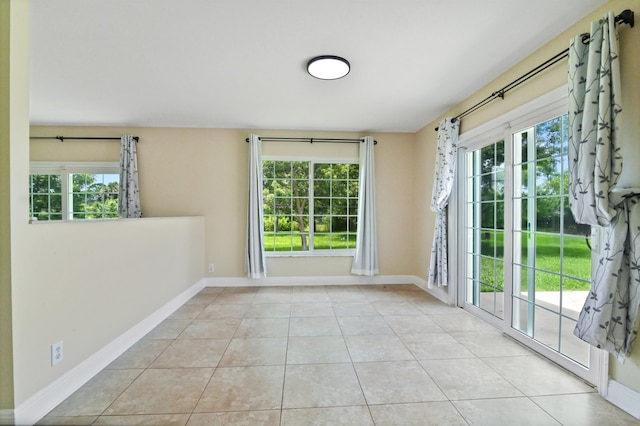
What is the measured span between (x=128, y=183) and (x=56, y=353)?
289 cm

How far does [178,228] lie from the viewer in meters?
3.49

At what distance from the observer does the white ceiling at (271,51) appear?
182cm

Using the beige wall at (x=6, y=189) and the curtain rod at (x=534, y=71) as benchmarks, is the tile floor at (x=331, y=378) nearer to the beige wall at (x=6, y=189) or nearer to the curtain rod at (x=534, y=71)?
the beige wall at (x=6, y=189)

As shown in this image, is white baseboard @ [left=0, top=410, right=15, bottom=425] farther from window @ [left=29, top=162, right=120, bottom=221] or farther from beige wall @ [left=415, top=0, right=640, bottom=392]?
beige wall @ [left=415, top=0, right=640, bottom=392]

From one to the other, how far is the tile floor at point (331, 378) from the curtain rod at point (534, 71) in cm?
229

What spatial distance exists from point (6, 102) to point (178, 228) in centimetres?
217

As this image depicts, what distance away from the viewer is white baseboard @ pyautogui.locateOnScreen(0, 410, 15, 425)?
4.75 feet

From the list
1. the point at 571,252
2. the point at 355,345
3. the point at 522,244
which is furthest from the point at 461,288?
the point at 355,345

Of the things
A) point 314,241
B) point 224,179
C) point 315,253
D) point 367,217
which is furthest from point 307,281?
point 224,179

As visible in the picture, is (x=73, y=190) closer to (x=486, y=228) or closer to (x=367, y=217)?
(x=367, y=217)

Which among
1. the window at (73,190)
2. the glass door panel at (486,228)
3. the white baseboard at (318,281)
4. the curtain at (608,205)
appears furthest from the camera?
the white baseboard at (318,281)

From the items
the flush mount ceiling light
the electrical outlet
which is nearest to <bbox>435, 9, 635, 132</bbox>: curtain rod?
the flush mount ceiling light

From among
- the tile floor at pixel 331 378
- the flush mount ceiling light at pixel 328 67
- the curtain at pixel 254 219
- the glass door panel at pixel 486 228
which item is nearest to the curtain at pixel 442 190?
the glass door panel at pixel 486 228

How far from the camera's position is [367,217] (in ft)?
14.3
